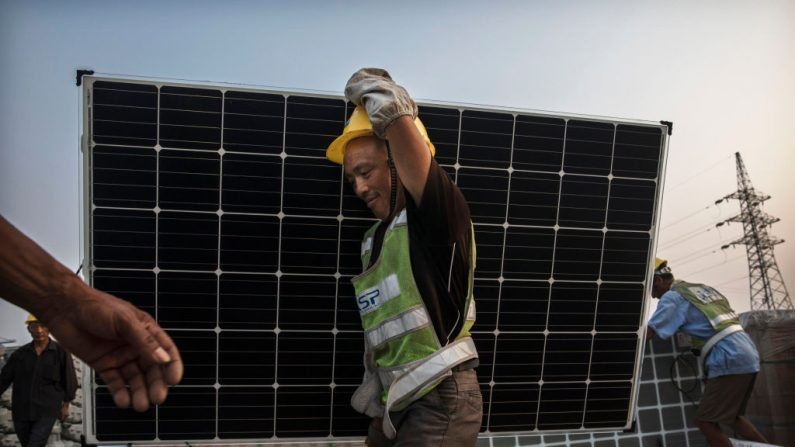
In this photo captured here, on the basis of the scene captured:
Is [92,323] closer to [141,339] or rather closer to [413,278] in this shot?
[141,339]

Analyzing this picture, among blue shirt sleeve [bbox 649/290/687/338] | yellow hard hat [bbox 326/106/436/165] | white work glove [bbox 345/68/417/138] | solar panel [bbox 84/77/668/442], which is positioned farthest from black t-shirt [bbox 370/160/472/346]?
blue shirt sleeve [bbox 649/290/687/338]

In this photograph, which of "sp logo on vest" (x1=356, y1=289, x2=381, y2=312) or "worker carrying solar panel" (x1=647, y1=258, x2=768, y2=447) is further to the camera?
"worker carrying solar panel" (x1=647, y1=258, x2=768, y2=447)

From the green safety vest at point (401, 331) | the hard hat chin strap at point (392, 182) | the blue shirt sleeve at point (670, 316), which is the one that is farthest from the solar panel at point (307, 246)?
the blue shirt sleeve at point (670, 316)

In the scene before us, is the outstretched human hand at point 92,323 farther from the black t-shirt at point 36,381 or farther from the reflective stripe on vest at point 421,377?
the black t-shirt at point 36,381

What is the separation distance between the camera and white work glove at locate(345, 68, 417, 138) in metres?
2.76

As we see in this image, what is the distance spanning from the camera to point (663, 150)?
4.59 metres

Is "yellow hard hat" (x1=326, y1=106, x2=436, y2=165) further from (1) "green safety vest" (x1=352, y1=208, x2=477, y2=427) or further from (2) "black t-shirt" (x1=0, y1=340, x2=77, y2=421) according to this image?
(2) "black t-shirt" (x1=0, y1=340, x2=77, y2=421)

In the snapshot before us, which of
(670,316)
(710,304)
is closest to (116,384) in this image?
(670,316)

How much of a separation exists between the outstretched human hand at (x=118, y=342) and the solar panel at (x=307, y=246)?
224cm

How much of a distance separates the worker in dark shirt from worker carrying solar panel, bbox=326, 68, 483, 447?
552 cm

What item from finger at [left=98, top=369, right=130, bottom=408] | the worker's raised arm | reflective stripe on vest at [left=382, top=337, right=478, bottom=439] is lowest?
reflective stripe on vest at [left=382, top=337, right=478, bottom=439]

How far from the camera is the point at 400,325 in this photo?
124 inches

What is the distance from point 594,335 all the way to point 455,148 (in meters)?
1.82

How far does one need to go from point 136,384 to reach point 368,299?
Result: 172cm
